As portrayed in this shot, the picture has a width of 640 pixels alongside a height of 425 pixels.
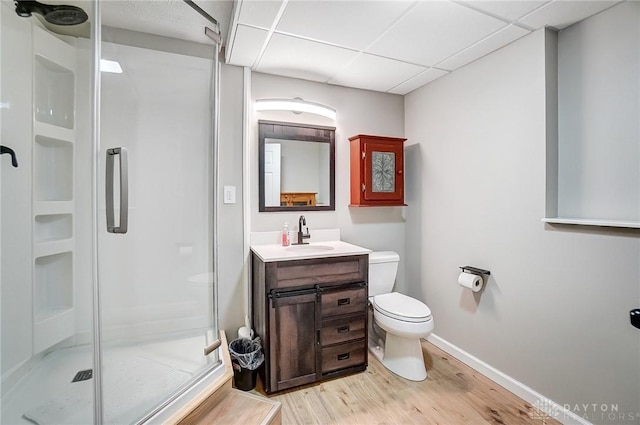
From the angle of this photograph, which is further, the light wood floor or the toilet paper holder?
the toilet paper holder

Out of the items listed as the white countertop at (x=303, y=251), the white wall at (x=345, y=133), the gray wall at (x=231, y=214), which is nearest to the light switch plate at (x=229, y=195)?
the gray wall at (x=231, y=214)

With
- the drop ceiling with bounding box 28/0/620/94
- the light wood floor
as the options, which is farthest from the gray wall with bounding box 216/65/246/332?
the light wood floor

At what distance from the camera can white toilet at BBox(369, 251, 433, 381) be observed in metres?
1.93

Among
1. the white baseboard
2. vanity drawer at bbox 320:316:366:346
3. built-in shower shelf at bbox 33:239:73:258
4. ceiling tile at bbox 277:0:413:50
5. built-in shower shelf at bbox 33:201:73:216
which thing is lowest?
the white baseboard

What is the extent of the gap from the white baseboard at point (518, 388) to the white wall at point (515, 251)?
1.4 inches

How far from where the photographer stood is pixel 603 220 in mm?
1488

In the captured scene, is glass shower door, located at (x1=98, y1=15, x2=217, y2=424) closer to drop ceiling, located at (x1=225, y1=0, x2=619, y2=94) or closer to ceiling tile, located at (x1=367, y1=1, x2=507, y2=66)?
drop ceiling, located at (x1=225, y1=0, x2=619, y2=94)

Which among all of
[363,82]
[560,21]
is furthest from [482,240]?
[363,82]

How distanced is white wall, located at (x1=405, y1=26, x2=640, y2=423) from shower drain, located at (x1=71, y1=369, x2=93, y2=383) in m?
2.40

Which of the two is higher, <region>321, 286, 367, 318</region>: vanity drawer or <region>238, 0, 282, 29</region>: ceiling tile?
<region>238, 0, 282, 29</region>: ceiling tile

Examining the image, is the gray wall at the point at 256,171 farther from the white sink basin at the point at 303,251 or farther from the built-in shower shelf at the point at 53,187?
the built-in shower shelf at the point at 53,187

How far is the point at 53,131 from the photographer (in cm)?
172

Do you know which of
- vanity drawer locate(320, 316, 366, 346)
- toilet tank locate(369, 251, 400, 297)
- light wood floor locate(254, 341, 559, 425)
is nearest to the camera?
light wood floor locate(254, 341, 559, 425)

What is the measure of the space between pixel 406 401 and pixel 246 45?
8.00 ft
